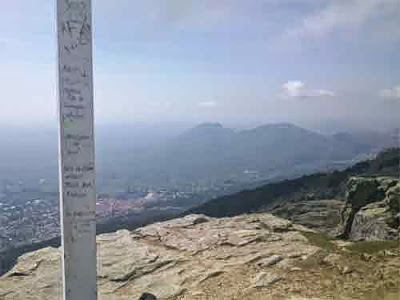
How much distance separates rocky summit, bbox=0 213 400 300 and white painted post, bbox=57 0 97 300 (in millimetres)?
3280

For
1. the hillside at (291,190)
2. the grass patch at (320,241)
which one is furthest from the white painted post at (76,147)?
the hillside at (291,190)

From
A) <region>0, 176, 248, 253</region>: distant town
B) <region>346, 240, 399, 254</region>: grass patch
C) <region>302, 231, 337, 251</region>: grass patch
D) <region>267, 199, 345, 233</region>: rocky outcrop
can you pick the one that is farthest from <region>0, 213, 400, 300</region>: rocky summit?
<region>267, 199, 345, 233</region>: rocky outcrop

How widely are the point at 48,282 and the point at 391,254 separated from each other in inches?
292

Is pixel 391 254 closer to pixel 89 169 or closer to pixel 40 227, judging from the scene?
pixel 89 169

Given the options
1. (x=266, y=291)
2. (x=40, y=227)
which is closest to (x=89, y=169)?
(x=266, y=291)

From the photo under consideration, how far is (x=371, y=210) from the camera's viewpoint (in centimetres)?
1516

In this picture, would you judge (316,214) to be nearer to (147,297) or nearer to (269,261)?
(269,261)

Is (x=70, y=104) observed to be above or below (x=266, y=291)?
above

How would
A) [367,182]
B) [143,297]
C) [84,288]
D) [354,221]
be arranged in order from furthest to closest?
[367,182], [354,221], [143,297], [84,288]

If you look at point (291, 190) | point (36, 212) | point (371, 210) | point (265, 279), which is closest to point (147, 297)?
point (265, 279)

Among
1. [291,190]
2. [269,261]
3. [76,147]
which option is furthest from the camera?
[291,190]

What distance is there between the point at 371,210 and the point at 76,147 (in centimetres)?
1193

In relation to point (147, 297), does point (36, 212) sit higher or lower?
lower

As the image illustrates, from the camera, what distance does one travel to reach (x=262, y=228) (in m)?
13.2
